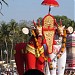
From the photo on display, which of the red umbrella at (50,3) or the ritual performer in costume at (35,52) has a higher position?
the red umbrella at (50,3)

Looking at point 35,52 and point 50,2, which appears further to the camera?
point 50,2

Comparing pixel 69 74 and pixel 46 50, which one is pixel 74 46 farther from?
pixel 46 50

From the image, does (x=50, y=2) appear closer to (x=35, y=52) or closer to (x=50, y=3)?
(x=50, y=3)

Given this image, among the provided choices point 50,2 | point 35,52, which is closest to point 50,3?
point 50,2

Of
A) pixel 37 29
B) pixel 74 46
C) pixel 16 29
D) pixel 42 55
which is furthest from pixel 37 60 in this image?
pixel 16 29

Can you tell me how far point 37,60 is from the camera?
14094 millimetres

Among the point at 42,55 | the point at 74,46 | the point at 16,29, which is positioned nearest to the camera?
the point at 42,55

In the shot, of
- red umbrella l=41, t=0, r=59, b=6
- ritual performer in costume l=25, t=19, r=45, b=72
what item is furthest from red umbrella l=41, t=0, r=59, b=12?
ritual performer in costume l=25, t=19, r=45, b=72

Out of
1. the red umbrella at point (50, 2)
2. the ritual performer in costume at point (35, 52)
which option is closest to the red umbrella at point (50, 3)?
the red umbrella at point (50, 2)

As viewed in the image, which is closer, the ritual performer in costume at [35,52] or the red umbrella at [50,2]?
the ritual performer in costume at [35,52]

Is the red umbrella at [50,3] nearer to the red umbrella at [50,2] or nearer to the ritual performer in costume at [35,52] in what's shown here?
the red umbrella at [50,2]

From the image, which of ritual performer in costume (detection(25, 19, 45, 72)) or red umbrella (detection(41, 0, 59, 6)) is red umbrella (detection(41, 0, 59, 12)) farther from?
ritual performer in costume (detection(25, 19, 45, 72))

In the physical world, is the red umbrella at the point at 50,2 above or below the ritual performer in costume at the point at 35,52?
above

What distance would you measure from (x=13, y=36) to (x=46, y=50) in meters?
35.8
